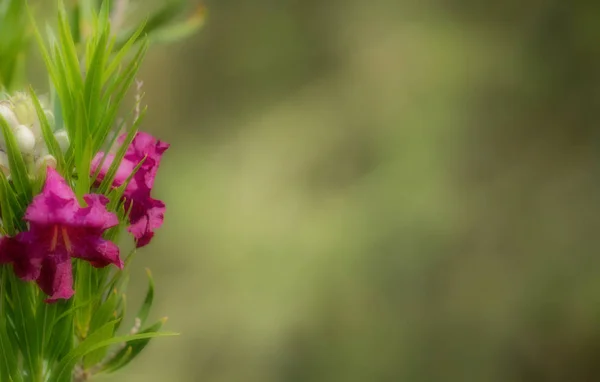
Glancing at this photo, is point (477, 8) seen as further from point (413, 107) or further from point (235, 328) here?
point (235, 328)

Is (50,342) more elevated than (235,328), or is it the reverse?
(50,342)

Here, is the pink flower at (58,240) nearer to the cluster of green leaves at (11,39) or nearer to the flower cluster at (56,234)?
the flower cluster at (56,234)

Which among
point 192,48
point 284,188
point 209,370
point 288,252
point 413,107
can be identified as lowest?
point 209,370

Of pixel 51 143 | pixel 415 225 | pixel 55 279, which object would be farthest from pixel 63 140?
pixel 415 225

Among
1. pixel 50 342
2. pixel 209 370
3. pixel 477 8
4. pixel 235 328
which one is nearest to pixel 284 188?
pixel 235 328

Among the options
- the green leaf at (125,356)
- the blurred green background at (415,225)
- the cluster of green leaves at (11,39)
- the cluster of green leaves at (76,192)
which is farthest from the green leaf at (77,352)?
the blurred green background at (415,225)

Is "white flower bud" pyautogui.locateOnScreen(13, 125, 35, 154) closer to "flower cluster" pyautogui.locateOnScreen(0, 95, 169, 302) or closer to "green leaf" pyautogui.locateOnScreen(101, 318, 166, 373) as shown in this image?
"flower cluster" pyautogui.locateOnScreen(0, 95, 169, 302)

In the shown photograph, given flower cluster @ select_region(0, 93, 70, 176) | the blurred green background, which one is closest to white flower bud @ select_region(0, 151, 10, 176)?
flower cluster @ select_region(0, 93, 70, 176)

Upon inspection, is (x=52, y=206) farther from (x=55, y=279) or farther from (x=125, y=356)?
(x=125, y=356)
